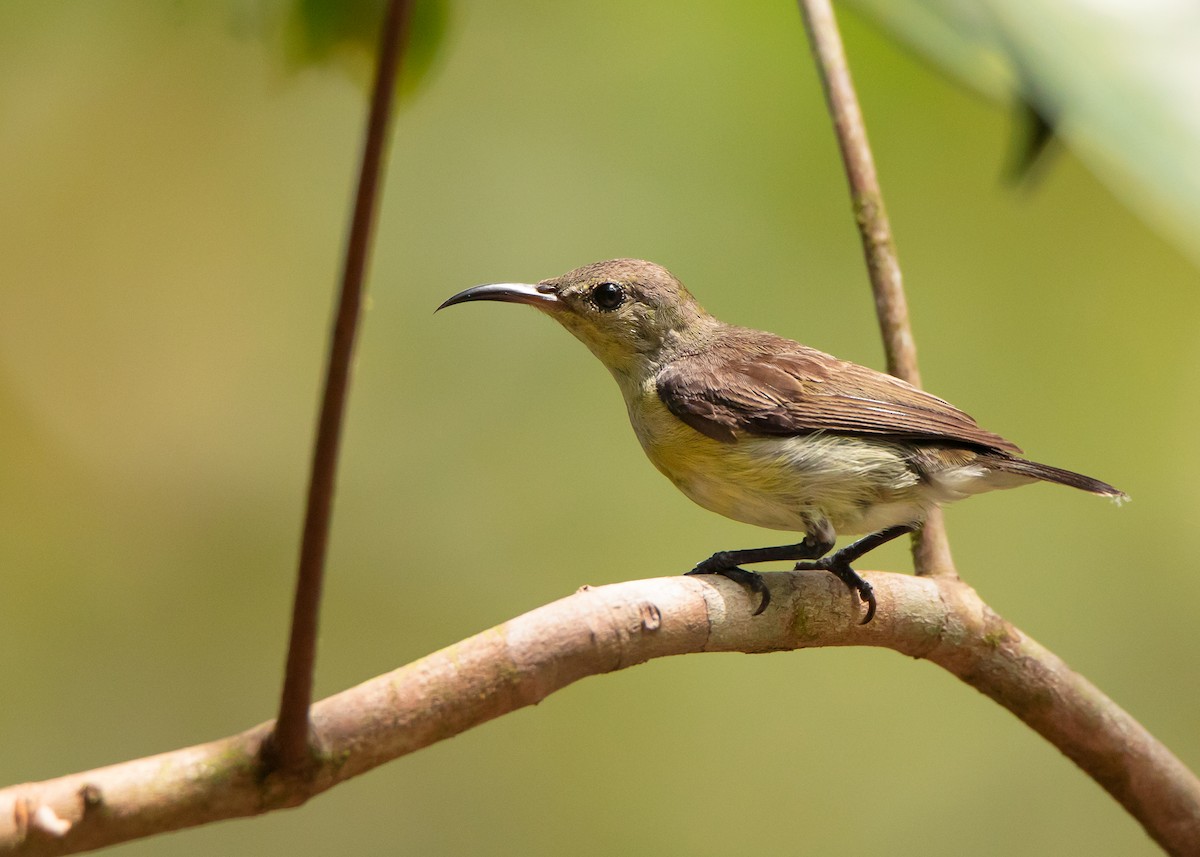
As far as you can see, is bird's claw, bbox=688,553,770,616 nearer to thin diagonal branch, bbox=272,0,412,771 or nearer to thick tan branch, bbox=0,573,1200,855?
thick tan branch, bbox=0,573,1200,855

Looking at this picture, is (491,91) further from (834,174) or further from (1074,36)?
(1074,36)

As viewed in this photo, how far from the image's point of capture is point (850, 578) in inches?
95.0

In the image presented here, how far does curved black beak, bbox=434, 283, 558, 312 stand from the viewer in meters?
3.02

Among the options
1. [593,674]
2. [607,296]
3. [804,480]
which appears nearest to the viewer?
[593,674]

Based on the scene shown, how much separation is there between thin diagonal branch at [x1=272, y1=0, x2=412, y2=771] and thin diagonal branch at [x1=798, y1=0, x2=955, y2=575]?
191cm

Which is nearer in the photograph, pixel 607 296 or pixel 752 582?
pixel 752 582

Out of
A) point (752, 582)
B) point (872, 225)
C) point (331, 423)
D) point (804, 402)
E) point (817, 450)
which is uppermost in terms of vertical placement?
point (872, 225)

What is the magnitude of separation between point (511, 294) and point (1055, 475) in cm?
149

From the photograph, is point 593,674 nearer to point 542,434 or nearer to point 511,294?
point 511,294

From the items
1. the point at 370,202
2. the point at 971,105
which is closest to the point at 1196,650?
the point at 971,105

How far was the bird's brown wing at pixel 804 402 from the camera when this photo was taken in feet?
9.09

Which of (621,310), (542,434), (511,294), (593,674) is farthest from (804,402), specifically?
(542,434)

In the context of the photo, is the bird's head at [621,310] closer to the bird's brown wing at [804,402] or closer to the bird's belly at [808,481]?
the bird's brown wing at [804,402]

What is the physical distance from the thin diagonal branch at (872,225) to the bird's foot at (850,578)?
0.51 meters
